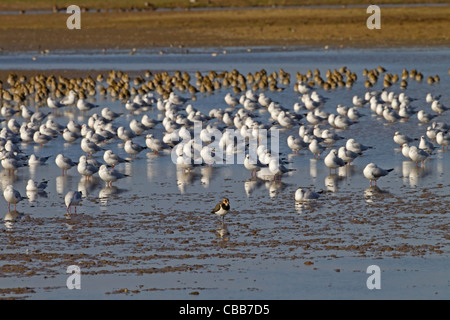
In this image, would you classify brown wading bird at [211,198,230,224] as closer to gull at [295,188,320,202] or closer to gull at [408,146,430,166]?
gull at [295,188,320,202]

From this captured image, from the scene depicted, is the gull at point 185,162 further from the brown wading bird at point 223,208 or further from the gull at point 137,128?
the gull at point 137,128

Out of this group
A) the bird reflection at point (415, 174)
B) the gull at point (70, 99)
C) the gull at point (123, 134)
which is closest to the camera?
the bird reflection at point (415, 174)

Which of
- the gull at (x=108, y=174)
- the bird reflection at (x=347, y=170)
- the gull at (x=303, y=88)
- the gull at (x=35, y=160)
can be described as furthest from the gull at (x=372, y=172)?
the gull at (x=303, y=88)

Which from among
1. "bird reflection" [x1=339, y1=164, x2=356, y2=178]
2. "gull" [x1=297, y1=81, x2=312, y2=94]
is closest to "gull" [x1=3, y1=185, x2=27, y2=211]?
"bird reflection" [x1=339, y1=164, x2=356, y2=178]

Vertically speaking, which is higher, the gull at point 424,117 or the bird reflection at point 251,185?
the gull at point 424,117

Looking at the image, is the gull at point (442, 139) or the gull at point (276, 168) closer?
the gull at point (276, 168)

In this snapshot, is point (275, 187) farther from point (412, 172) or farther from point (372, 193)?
point (412, 172)

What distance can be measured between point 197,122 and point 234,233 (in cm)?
1335

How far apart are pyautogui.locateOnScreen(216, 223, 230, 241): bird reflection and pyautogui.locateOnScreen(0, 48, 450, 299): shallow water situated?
0.06 ft

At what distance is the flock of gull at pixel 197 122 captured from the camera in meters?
21.2

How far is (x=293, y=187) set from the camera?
64.0 feet

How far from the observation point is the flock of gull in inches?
837

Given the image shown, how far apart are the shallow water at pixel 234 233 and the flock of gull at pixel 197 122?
1.10 feet
